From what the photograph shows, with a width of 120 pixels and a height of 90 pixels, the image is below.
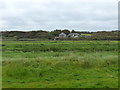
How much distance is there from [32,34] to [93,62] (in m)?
113

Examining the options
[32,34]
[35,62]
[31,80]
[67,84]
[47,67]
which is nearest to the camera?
[67,84]

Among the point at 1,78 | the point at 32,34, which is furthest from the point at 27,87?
the point at 32,34

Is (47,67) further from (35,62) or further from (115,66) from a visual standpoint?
(115,66)

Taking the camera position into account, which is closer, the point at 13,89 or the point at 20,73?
the point at 13,89

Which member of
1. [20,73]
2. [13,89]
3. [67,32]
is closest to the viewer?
[13,89]

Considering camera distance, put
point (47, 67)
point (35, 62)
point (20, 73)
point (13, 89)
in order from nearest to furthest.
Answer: point (13, 89) → point (20, 73) → point (47, 67) → point (35, 62)

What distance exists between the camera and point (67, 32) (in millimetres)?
151250

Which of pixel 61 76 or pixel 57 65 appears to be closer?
pixel 61 76

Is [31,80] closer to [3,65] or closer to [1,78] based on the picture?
[1,78]

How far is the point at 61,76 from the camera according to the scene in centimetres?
1439

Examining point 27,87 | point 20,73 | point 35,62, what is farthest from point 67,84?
point 35,62

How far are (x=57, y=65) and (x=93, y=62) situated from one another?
3013 millimetres

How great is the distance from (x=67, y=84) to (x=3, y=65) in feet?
22.0

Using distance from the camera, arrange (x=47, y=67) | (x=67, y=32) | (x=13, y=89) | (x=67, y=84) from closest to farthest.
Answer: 1. (x=13, y=89)
2. (x=67, y=84)
3. (x=47, y=67)
4. (x=67, y=32)
